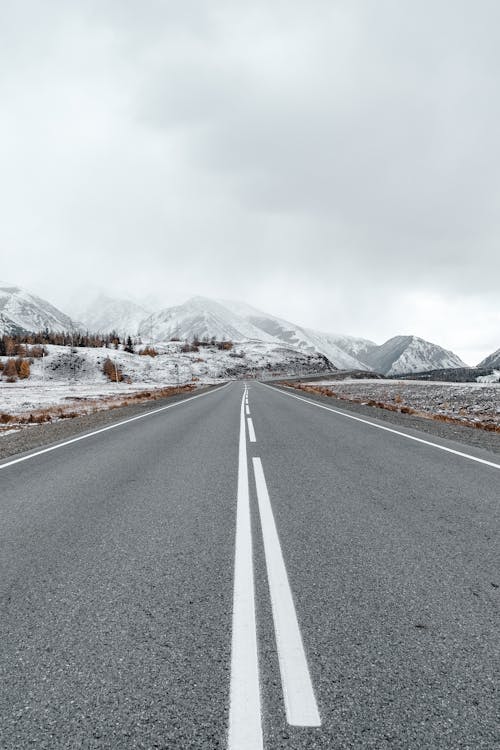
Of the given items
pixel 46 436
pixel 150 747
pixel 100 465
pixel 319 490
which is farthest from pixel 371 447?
pixel 46 436

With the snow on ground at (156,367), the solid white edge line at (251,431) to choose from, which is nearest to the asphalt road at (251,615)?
the solid white edge line at (251,431)

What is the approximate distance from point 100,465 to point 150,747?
20.0 ft

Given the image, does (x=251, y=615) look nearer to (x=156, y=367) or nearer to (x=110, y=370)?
(x=110, y=370)

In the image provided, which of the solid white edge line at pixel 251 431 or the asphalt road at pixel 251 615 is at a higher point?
the asphalt road at pixel 251 615

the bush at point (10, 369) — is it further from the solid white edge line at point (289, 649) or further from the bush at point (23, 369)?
the solid white edge line at point (289, 649)

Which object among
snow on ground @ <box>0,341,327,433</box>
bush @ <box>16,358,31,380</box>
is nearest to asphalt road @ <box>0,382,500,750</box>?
snow on ground @ <box>0,341,327,433</box>

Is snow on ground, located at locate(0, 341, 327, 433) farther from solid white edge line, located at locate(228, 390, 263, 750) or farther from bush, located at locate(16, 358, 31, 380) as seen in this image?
solid white edge line, located at locate(228, 390, 263, 750)

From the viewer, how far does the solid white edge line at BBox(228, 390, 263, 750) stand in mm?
1619

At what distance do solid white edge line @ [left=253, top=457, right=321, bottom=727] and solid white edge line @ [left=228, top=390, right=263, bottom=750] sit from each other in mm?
141

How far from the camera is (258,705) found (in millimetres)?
1776

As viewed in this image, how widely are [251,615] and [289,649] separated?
39 centimetres

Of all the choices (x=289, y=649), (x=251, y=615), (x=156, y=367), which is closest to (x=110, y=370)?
(x=156, y=367)

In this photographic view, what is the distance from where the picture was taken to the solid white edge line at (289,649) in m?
1.75

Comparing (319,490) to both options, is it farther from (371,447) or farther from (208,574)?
(371,447)
